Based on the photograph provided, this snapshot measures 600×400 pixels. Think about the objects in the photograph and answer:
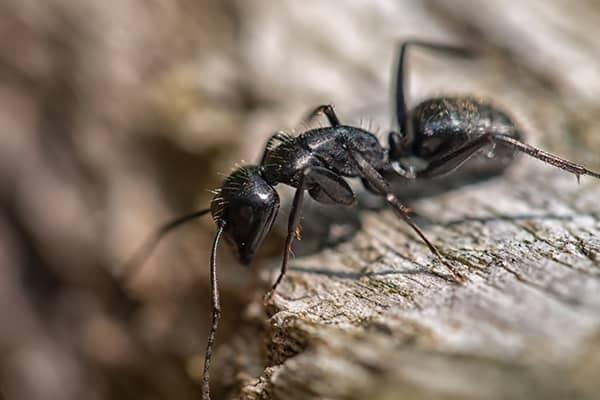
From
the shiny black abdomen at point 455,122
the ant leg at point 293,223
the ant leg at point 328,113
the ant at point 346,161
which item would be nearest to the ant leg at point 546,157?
the ant at point 346,161

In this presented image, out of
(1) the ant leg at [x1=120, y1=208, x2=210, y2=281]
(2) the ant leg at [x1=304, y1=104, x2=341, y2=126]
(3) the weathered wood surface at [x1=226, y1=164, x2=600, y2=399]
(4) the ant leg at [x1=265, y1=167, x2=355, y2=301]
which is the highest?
(2) the ant leg at [x1=304, y1=104, x2=341, y2=126]

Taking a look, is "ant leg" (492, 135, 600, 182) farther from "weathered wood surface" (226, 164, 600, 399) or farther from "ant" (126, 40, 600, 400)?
Result: "weathered wood surface" (226, 164, 600, 399)

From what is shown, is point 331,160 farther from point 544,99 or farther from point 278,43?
point 544,99

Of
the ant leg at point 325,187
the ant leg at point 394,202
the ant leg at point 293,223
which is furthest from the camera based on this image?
the ant leg at point 325,187

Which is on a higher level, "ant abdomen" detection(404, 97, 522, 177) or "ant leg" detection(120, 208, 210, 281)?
"ant abdomen" detection(404, 97, 522, 177)

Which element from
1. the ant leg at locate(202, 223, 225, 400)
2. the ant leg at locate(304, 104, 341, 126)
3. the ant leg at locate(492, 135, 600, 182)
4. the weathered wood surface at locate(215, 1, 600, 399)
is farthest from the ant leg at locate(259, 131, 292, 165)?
the ant leg at locate(492, 135, 600, 182)

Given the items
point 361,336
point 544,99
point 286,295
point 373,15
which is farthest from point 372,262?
point 373,15

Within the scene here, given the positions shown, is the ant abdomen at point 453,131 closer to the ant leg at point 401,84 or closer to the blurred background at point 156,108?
the ant leg at point 401,84

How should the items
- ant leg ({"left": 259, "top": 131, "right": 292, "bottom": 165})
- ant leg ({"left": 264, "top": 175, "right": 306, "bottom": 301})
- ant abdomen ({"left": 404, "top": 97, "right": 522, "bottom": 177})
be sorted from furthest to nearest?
ant leg ({"left": 259, "top": 131, "right": 292, "bottom": 165}) → ant abdomen ({"left": 404, "top": 97, "right": 522, "bottom": 177}) → ant leg ({"left": 264, "top": 175, "right": 306, "bottom": 301})
